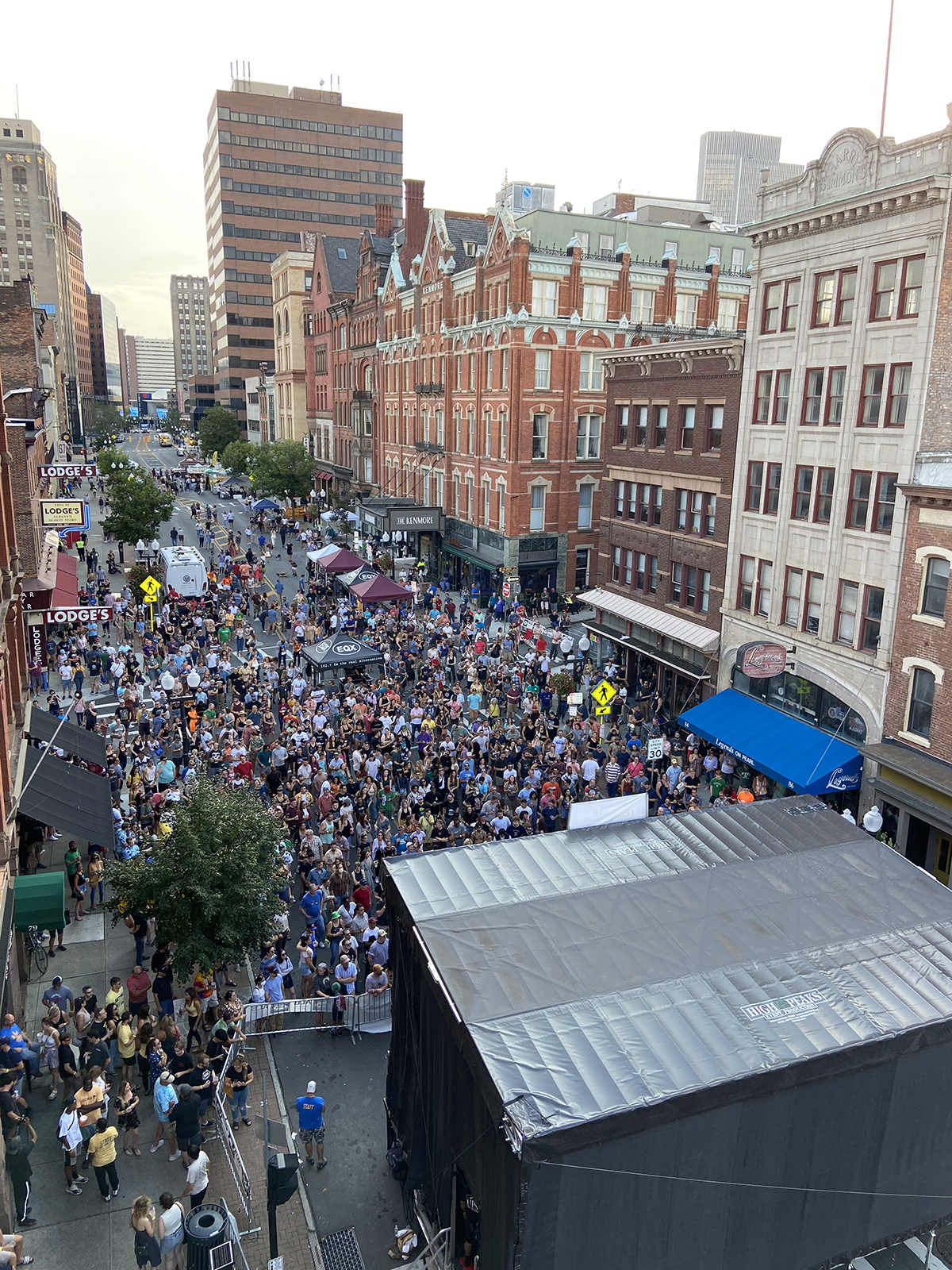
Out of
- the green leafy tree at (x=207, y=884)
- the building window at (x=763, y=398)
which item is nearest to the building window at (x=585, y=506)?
the building window at (x=763, y=398)

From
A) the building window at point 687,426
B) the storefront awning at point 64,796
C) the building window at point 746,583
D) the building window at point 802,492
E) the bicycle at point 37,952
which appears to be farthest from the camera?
the building window at point 687,426

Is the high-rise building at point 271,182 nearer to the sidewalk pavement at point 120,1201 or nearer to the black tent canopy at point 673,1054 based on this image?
the sidewalk pavement at point 120,1201

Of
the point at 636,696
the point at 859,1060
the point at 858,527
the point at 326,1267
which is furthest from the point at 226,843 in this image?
the point at 636,696

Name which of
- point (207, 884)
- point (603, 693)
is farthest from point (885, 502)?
point (207, 884)

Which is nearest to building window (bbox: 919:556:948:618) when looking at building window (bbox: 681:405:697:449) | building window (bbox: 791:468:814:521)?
building window (bbox: 791:468:814:521)

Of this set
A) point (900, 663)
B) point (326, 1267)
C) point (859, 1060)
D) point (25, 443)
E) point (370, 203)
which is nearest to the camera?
point (859, 1060)

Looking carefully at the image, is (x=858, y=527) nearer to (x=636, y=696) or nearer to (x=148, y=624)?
(x=636, y=696)

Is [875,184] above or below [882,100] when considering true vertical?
below
